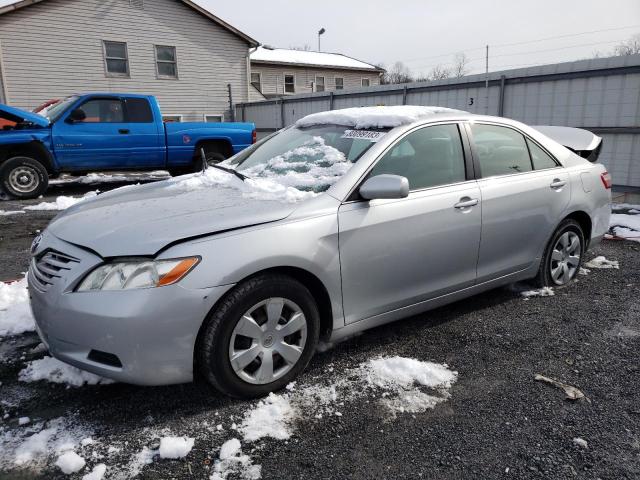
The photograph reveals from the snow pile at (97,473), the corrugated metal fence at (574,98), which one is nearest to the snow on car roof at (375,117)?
the snow pile at (97,473)

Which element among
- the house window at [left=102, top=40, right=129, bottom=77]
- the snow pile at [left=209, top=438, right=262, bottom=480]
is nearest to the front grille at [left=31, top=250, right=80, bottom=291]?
the snow pile at [left=209, top=438, right=262, bottom=480]

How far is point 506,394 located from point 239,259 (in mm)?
1723

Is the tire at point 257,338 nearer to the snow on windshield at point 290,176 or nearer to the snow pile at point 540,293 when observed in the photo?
the snow on windshield at point 290,176

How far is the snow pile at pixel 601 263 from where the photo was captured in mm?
5145

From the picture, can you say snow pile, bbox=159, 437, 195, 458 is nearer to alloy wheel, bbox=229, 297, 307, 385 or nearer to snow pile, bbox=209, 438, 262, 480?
snow pile, bbox=209, 438, 262, 480

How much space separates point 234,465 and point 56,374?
1.46m

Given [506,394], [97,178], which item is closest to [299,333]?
[506,394]

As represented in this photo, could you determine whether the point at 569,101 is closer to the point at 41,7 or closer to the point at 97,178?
the point at 97,178

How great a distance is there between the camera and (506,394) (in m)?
2.82

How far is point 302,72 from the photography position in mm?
29250

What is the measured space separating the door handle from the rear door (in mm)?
101

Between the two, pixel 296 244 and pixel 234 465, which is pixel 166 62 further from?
pixel 234 465

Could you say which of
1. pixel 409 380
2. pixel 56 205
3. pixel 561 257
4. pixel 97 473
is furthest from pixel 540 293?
pixel 56 205

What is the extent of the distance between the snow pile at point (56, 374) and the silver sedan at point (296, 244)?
405 millimetres
